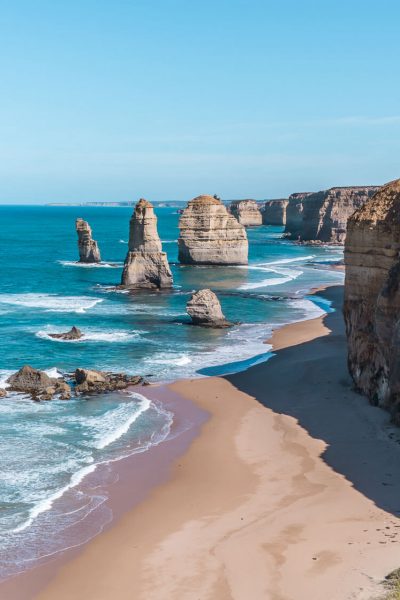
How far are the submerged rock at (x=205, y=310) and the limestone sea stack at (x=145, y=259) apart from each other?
19.3m

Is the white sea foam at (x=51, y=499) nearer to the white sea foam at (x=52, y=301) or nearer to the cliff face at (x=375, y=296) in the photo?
the cliff face at (x=375, y=296)

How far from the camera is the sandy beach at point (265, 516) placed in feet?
56.2

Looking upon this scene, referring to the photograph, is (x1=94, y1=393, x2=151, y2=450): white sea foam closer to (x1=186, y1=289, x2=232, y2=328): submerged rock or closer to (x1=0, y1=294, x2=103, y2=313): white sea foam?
(x1=186, y1=289, x2=232, y2=328): submerged rock

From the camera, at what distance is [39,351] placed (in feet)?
143

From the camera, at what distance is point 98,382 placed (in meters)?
35.8

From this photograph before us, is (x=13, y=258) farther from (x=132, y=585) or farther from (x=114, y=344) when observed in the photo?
(x=132, y=585)

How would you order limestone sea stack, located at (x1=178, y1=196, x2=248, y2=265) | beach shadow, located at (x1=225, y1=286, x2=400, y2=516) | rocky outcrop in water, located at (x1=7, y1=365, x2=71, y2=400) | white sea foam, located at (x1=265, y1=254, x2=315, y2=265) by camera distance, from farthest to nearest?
1. white sea foam, located at (x1=265, y1=254, x2=315, y2=265)
2. limestone sea stack, located at (x1=178, y1=196, x2=248, y2=265)
3. rocky outcrop in water, located at (x1=7, y1=365, x2=71, y2=400)
4. beach shadow, located at (x1=225, y1=286, x2=400, y2=516)

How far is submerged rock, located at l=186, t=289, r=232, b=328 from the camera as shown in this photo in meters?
51.0

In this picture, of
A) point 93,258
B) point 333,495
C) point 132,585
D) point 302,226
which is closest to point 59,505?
point 132,585

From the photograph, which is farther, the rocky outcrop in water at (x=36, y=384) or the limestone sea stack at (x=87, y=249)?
Result: the limestone sea stack at (x=87, y=249)

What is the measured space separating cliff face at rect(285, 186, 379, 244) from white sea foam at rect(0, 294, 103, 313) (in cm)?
7288

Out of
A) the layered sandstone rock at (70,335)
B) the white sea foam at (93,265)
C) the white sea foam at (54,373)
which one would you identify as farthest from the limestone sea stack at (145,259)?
the white sea foam at (54,373)

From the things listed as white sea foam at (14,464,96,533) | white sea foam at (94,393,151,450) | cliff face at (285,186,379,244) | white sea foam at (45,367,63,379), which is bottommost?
white sea foam at (14,464,96,533)

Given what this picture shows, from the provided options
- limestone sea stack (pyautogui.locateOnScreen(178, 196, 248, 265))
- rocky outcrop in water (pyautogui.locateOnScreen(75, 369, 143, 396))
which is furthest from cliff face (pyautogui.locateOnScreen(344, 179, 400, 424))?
limestone sea stack (pyautogui.locateOnScreen(178, 196, 248, 265))
